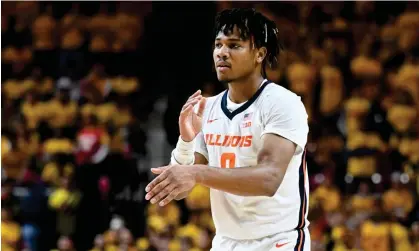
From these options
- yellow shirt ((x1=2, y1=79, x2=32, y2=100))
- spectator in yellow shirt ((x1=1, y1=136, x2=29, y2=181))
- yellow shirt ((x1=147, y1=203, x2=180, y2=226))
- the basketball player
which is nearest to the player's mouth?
the basketball player

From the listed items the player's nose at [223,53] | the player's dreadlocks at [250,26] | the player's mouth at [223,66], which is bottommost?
the player's mouth at [223,66]

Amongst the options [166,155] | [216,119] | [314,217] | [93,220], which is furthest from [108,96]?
[216,119]

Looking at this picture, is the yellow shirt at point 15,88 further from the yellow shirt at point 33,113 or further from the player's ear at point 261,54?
the player's ear at point 261,54

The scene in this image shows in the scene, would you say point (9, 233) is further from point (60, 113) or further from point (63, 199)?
point (60, 113)

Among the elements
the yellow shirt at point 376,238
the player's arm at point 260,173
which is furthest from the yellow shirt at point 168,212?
the player's arm at point 260,173

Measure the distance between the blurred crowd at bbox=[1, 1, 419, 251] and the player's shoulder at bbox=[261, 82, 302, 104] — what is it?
5669 mm

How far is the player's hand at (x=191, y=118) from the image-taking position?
529 centimetres

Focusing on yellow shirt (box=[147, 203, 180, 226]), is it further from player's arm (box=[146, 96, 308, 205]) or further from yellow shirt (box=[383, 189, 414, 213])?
player's arm (box=[146, 96, 308, 205])

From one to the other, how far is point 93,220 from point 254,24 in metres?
7.08

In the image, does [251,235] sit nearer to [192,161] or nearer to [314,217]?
[192,161]

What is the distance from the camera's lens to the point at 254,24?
545 cm

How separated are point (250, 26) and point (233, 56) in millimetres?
231

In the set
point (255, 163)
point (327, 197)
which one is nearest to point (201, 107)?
point (255, 163)

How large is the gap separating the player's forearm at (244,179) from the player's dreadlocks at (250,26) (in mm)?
957
